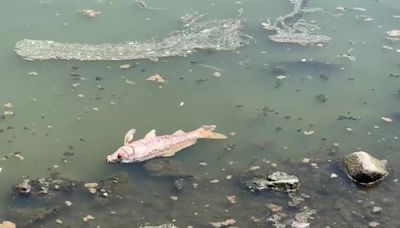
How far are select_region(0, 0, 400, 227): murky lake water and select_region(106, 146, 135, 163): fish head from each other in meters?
0.08

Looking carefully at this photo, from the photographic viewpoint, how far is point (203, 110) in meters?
7.68

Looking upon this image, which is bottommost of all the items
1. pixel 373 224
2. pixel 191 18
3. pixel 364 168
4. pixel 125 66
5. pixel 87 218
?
pixel 373 224

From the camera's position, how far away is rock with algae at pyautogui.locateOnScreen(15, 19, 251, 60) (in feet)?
28.5

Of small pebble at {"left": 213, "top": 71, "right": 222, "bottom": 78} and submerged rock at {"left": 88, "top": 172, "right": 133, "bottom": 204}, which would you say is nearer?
submerged rock at {"left": 88, "top": 172, "right": 133, "bottom": 204}

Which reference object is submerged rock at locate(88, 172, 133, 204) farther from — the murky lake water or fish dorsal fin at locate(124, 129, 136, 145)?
fish dorsal fin at locate(124, 129, 136, 145)

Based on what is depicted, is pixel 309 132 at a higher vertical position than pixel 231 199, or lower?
higher

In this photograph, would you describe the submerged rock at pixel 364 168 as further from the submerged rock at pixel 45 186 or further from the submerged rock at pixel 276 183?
the submerged rock at pixel 45 186

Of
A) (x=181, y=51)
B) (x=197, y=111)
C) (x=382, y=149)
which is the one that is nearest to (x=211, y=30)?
(x=181, y=51)

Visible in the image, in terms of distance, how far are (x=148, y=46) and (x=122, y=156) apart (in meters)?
2.85

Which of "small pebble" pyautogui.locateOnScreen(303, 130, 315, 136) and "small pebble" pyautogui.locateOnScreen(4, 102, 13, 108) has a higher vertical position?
"small pebble" pyautogui.locateOnScreen(4, 102, 13, 108)

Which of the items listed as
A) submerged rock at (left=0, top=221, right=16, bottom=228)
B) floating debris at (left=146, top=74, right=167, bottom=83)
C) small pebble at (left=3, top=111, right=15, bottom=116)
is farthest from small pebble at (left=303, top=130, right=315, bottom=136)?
small pebble at (left=3, top=111, right=15, bottom=116)

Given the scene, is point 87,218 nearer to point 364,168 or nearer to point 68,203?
point 68,203

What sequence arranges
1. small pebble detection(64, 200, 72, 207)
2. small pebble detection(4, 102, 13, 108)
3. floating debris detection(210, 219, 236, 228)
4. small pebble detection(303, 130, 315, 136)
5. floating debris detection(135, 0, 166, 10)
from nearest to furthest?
floating debris detection(210, 219, 236, 228), small pebble detection(64, 200, 72, 207), small pebble detection(303, 130, 315, 136), small pebble detection(4, 102, 13, 108), floating debris detection(135, 0, 166, 10)

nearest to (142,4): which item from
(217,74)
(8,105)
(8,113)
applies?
(217,74)
